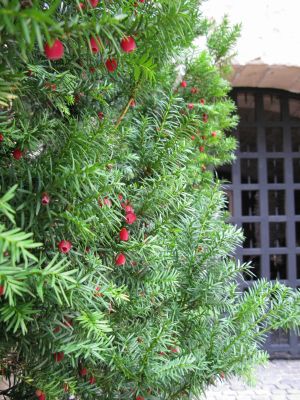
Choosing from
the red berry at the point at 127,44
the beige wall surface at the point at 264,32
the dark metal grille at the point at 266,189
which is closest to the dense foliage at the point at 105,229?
the red berry at the point at 127,44

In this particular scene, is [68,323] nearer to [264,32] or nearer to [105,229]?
[105,229]

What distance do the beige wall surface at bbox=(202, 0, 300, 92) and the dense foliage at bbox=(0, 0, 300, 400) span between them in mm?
1831

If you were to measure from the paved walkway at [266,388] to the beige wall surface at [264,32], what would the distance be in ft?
8.00

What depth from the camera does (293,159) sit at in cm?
436

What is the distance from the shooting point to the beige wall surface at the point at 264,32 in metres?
3.14

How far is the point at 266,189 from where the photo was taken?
4082 millimetres

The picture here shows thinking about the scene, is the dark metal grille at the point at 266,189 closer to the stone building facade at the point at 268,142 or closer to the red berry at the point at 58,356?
the stone building facade at the point at 268,142

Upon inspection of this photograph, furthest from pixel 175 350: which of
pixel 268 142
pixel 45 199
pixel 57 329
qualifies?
pixel 268 142

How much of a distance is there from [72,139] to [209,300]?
75 centimetres

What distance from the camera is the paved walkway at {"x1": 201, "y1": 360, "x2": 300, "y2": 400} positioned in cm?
308

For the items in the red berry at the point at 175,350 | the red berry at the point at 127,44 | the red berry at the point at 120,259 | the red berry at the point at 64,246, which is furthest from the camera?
the red berry at the point at 175,350

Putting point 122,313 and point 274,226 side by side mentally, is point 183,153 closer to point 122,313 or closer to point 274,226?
point 122,313

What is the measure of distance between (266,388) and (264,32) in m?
2.86

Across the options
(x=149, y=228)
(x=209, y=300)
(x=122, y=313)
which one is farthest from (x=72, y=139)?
(x=209, y=300)
